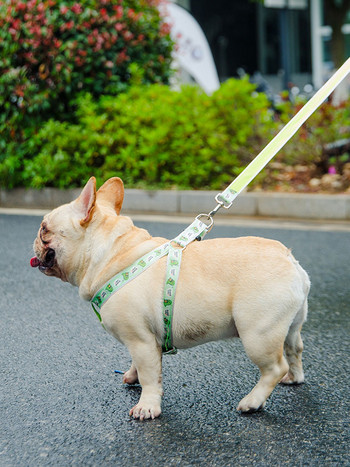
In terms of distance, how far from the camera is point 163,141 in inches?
317

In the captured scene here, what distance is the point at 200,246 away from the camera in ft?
8.89

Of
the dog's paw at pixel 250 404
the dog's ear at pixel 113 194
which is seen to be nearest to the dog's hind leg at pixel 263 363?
the dog's paw at pixel 250 404

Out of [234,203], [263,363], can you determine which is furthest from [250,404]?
[234,203]

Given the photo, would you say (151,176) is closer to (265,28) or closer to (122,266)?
(122,266)

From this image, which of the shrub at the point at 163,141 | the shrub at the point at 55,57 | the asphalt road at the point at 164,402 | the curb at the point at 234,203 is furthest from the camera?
the shrub at the point at 55,57

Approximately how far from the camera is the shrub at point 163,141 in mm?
7969

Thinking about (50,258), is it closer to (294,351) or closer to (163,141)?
(294,351)

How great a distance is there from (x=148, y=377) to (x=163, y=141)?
5678 mm

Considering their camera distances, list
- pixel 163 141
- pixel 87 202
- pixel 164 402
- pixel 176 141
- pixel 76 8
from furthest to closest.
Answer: pixel 76 8 → pixel 163 141 → pixel 176 141 → pixel 164 402 → pixel 87 202

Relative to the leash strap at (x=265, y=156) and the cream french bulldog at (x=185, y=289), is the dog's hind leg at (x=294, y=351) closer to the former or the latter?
the cream french bulldog at (x=185, y=289)

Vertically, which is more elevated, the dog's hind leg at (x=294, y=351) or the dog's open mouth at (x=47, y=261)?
the dog's open mouth at (x=47, y=261)

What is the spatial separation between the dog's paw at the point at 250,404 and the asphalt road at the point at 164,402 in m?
0.03

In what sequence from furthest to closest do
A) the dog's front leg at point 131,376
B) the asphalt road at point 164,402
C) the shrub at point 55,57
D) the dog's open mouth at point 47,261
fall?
the shrub at point 55,57, the dog's front leg at point 131,376, the dog's open mouth at point 47,261, the asphalt road at point 164,402

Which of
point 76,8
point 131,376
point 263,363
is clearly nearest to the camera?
point 263,363
